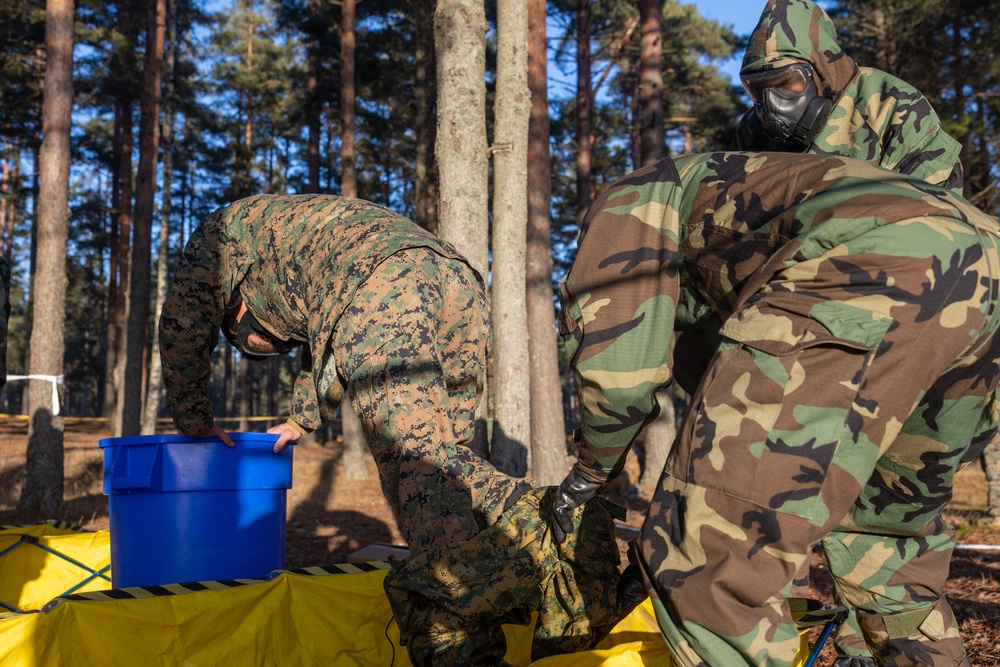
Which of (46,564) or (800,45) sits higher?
(800,45)

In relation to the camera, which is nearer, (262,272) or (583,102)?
(262,272)

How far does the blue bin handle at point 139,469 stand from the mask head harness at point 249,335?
67 centimetres

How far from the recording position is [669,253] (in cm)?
182

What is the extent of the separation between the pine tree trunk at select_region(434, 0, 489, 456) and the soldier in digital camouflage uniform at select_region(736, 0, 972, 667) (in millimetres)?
2263

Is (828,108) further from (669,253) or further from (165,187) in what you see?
(165,187)

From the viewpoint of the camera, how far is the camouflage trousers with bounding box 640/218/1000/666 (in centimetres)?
144

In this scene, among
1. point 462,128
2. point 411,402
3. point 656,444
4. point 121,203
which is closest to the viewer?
point 411,402

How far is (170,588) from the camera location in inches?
100

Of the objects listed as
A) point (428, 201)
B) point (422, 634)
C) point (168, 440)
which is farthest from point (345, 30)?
point (422, 634)

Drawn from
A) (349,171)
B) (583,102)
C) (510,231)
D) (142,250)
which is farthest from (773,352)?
(583,102)

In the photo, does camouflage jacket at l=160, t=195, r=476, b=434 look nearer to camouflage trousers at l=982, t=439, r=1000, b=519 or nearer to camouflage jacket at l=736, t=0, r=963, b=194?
camouflage jacket at l=736, t=0, r=963, b=194

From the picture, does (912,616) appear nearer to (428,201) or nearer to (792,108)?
(792,108)

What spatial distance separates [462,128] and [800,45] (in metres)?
2.61

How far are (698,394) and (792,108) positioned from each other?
1.48 metres
